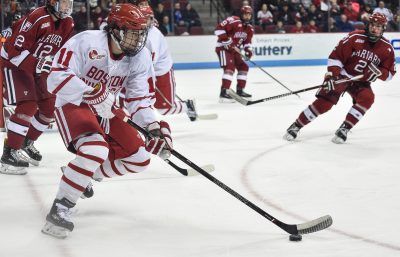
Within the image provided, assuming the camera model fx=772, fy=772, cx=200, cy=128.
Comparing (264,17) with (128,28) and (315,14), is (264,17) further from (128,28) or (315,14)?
(128,28)

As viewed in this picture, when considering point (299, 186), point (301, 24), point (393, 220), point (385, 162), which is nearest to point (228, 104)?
A: point (385, 162)

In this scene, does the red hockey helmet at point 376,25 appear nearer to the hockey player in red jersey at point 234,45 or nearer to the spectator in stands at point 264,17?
the hockey player in red jersey at point 234,45

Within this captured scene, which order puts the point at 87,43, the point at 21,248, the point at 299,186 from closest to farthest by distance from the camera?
the point at 21,248 < the point at 87,43 < the point at 299,186

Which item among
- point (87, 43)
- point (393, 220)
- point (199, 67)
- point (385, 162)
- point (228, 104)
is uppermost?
point (87, 43)

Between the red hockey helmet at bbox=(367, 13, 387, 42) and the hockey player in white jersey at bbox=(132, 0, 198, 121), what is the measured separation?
1.41 meters

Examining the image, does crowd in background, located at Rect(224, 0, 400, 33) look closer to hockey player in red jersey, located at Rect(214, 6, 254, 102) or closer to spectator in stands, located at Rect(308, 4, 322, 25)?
spectator in stands, located at Rect(308, 4, 322, 25)

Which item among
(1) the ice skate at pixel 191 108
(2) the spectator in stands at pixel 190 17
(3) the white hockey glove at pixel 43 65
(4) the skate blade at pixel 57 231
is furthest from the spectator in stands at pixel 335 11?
(4) the skate blade at pixel 57 231

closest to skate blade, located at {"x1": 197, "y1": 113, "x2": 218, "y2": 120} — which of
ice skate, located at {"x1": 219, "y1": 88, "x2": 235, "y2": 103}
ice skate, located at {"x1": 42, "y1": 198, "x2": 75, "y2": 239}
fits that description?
ice skate, located at {"x1": 219, "y1": 88, "x2": 235, "y2": 103}

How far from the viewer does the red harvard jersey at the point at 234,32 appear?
820 centimetres

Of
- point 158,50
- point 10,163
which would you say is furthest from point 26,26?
point 158,50

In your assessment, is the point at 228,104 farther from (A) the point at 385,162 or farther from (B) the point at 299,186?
(B) the point at 299,186

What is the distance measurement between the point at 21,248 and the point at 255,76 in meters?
8.31

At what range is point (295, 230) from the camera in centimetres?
297

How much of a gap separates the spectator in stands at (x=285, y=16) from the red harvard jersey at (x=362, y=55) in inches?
304
